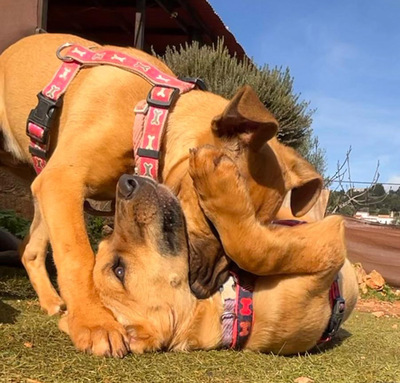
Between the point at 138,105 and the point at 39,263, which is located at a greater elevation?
the point at 138,105

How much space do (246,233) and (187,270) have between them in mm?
342

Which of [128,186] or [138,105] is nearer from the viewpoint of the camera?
[128,186]

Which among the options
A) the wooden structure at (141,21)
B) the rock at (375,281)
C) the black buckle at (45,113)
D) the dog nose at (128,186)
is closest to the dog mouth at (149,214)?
the dog nose at (128,186)

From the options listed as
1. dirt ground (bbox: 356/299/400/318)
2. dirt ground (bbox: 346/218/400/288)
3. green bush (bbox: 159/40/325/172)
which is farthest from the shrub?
dirt ground (bbox: 356/299/400/318)

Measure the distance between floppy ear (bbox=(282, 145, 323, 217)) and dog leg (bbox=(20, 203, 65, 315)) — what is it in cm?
141

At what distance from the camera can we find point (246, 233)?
7.65ft

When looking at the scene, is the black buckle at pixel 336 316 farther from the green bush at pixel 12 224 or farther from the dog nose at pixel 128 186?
the green bush at pixel 12 224

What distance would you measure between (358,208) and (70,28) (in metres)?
6.17

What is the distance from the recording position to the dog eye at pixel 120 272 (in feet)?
8.11

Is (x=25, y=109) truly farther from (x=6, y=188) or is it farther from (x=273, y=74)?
(x=273, y=74)

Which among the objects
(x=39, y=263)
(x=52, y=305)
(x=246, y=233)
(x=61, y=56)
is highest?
(x=61, y=56)

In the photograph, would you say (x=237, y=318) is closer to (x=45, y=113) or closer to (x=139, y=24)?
(x=45, y=113)

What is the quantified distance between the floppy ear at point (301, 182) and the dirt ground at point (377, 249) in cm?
475

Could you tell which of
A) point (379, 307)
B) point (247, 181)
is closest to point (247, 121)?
point (247, 181)
